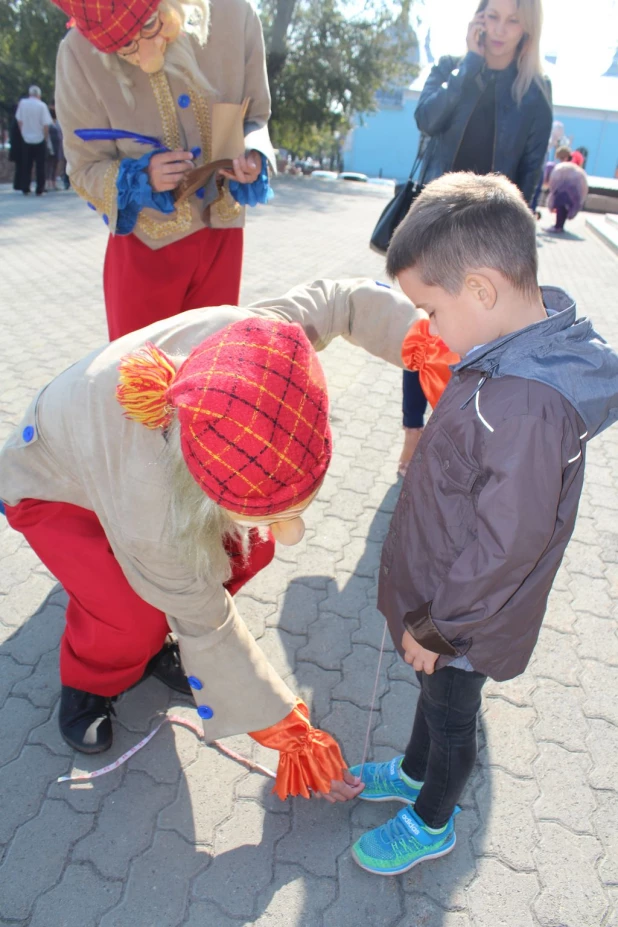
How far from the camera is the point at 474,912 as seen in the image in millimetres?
1459

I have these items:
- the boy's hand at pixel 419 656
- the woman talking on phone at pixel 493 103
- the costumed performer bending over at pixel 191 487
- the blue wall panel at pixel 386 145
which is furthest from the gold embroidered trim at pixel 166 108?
the blue wall panel at pixel 386 145

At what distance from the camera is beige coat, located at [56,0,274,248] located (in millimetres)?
1948

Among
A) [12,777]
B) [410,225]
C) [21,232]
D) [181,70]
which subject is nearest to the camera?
[410,225]

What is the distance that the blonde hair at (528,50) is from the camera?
2287 millimetres

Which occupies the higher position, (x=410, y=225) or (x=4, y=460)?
(x=410, y=225)

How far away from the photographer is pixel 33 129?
10078 mm

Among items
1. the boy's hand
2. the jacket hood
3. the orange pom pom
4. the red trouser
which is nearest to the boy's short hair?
the jacket hood

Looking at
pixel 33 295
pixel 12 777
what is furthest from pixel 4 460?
pixel 33 295

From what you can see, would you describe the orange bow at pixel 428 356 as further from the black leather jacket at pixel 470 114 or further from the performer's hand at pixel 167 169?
the black leather jacket at pixel 470 114

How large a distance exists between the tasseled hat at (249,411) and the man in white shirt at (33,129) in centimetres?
1063

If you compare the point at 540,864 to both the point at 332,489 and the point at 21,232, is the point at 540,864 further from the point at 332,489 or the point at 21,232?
the point at 21,232

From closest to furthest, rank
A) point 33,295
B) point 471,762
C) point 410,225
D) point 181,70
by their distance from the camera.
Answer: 1. point 410,225
2. point 471,762
3. point 181,70
4. point 33,295

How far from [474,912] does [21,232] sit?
8391 millimetres

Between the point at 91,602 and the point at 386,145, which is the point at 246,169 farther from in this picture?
the point at 386,145
